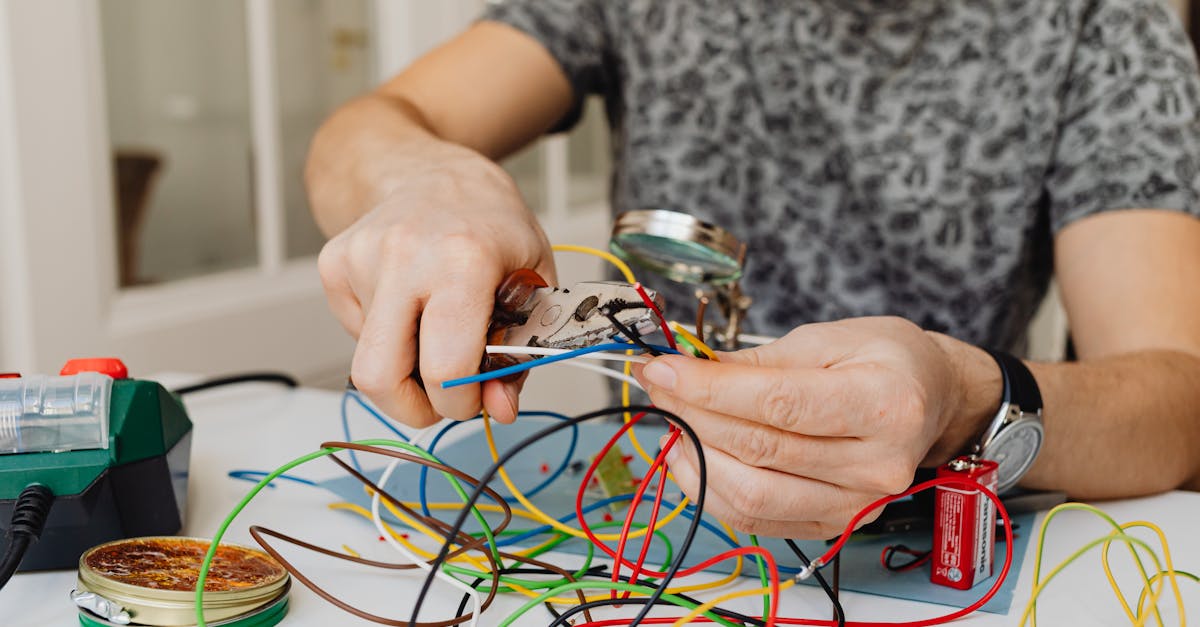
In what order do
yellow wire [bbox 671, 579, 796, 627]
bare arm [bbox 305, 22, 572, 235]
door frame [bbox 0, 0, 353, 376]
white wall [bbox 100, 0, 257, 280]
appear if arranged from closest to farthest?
yellow wire [bbox 671, 579, 796, 627] → bare arm [bbox 305, 22, 572, 235] → door frame [bbox 0, 0, 353, 376] → white wall [bbox 100, 0, 257, 280]

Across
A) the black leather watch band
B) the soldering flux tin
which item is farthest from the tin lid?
the black leather watch band

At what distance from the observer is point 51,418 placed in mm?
529

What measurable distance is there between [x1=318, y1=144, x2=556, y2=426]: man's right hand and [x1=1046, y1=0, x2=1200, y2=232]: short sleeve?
651mm

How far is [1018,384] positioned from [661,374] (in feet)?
0.93

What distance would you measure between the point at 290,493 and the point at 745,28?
78cm

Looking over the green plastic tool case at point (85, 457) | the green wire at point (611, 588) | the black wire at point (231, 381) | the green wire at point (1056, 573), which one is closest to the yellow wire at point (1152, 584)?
the green wire at point (1056, 573)

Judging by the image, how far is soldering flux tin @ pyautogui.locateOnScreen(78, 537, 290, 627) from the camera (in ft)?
1.48

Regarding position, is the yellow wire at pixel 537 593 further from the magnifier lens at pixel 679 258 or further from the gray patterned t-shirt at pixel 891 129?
the gray patterned t-shirt at pixel 891 129

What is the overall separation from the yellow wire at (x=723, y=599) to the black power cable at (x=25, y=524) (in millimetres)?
315

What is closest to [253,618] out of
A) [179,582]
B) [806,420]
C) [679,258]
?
[179,582]

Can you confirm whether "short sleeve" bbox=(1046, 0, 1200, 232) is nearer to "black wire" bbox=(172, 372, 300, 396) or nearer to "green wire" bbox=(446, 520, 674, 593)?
"green wire" bbox=(446, 520, 674, 593)

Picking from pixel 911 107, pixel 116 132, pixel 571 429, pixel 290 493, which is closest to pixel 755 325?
pixel 911 107

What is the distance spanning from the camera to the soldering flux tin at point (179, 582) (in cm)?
45

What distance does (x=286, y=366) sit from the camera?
5.10 ft
